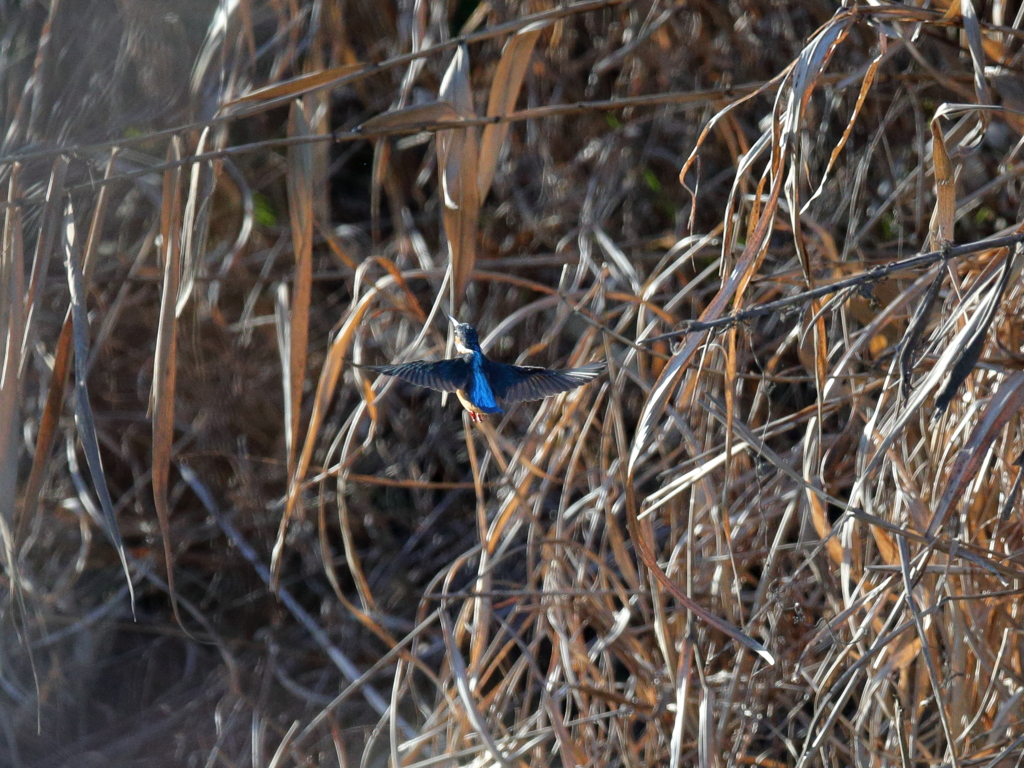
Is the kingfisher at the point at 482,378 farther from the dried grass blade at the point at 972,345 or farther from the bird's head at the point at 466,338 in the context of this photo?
the dried grass blade at the point at 972,345

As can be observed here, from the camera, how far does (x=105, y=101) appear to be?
2053 mm

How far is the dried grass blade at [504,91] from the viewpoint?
Answer: 1.24 m

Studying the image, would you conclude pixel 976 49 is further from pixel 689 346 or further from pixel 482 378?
pixel 482 378

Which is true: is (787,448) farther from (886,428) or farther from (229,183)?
(229,183)

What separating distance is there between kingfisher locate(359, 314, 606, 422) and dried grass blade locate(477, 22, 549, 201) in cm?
26

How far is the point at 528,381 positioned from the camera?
1097 millimetres

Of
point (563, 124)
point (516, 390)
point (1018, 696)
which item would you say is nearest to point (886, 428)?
point (1018, 696)

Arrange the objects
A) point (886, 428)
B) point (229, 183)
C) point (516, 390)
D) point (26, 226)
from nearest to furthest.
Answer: point (516, 390) < point (886, 428) < point (26, 226) < point (229, 183)

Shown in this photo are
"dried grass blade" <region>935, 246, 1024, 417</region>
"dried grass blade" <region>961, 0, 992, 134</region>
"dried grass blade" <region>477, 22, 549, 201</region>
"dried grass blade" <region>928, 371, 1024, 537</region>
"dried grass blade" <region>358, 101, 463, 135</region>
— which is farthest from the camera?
"dried grass blade" <region>477, 22, 549, 201</region>

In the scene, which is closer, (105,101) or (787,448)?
(787,448)

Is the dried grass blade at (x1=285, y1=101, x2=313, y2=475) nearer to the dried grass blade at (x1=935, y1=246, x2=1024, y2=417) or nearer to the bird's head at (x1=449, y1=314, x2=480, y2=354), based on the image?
the bird's head at (x1=449, y1=314, x2=480, y2=354)

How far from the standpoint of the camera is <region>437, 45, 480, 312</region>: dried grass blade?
1.15m

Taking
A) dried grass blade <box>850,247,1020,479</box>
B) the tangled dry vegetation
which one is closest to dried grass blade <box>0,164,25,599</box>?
the tangled dry vegetation

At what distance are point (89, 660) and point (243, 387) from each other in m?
0.77
